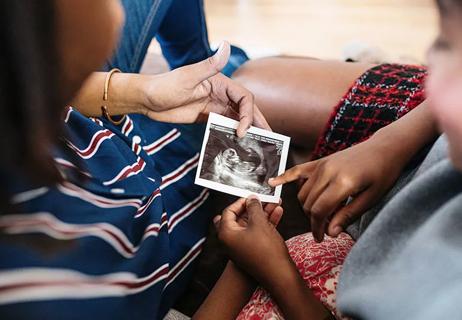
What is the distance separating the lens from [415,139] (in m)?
0.91

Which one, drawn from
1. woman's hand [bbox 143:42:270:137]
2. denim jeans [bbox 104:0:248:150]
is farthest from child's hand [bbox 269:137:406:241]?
denim jeans [bbox 104:0:248:150]

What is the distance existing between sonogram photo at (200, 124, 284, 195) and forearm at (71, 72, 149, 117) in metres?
0.19

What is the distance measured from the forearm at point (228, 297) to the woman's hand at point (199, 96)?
0.30 m

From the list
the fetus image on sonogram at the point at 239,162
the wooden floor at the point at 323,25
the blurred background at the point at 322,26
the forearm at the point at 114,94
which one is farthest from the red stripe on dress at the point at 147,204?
the wooden floor at the point at 323,25

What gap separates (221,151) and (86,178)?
0.32 meters

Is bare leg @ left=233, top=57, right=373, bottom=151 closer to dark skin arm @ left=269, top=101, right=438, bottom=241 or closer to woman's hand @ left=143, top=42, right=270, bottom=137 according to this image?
woman's hand @ left=143, top=42, right=270, bottom=137

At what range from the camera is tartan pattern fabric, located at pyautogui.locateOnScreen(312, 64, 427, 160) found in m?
1.07

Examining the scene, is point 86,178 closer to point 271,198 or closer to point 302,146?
point 271,198

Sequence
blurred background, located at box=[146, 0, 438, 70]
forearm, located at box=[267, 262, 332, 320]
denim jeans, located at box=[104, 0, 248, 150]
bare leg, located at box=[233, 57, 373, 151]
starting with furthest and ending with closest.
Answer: blurred background, located at box=[146, 0, 438, 70] → denim jeans, located at box=[104, 0, 248, 150] → bare leg, located at box=[233, 57, 373, 151] → forearm, located at box=[267, 262, 332, 320]

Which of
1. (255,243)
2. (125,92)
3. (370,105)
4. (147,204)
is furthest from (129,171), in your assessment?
(370,105)

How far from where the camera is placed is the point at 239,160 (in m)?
1.10

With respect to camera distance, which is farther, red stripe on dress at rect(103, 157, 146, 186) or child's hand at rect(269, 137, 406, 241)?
red stripe on dress at rect(103, 157, 146, 186)

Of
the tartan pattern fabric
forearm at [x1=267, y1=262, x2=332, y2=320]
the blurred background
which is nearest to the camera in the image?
forearm at [x1=267, y1=262, x2=332, y2=320]

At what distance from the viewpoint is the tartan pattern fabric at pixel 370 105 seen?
107cm
